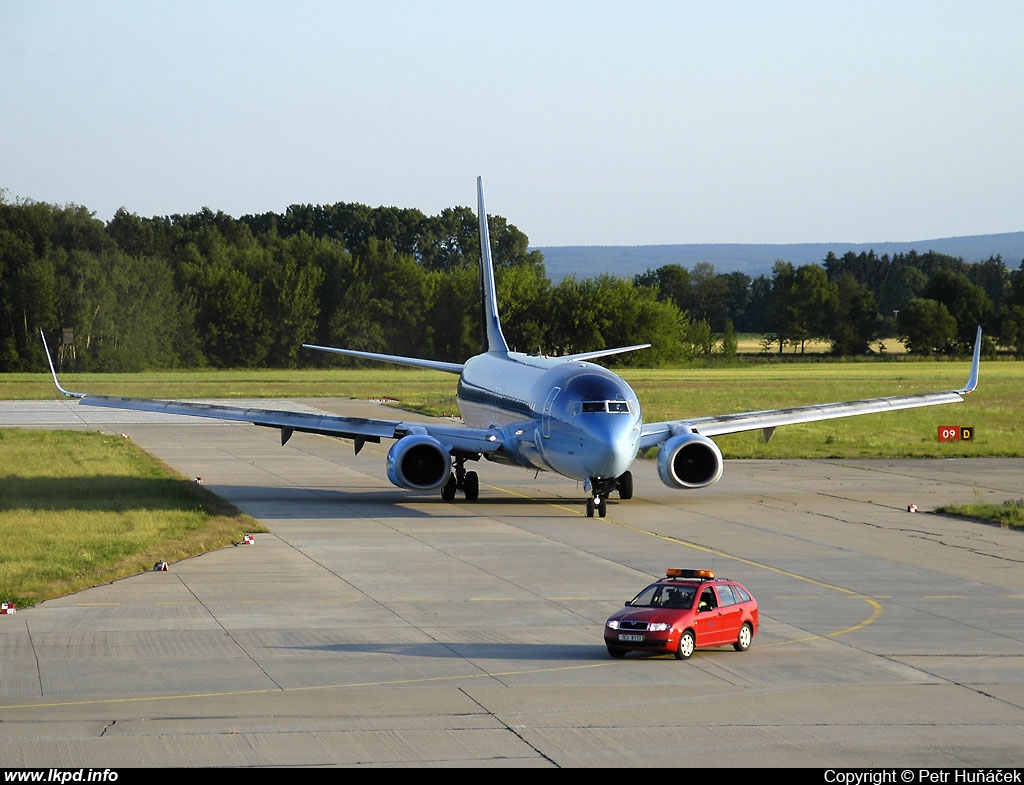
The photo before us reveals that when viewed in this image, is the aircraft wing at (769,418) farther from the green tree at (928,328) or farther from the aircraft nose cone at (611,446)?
the green tree at (928,328)

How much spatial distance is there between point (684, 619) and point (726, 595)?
117 centimetres

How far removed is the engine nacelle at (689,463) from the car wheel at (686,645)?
60.0 ft

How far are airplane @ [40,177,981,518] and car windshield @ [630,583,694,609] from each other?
1333 cm

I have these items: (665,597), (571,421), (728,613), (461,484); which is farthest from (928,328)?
(728,613)

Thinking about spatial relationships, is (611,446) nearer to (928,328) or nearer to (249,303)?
(249,303)

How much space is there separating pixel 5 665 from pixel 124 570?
8.50 meters

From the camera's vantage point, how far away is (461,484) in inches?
1630

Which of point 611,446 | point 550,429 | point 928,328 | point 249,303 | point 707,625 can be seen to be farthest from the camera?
point 928,328

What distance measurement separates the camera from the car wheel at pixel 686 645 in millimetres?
19969

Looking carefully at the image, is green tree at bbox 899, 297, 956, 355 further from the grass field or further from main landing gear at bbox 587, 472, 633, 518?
main landing gear at bbox 587, 472, 633, 518

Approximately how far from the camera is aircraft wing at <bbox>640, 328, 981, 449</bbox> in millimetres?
40375

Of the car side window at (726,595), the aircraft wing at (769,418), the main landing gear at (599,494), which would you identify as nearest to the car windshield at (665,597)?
the car side window at (726,595)
